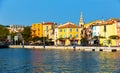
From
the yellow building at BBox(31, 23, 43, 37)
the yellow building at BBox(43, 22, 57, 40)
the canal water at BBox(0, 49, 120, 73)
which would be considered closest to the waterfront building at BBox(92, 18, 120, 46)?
the yellow building at BBox(43, 22, 57, 40)

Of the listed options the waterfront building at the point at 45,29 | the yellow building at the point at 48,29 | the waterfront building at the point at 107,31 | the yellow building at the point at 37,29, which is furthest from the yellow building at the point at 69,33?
the yellow building at the point at 37,29

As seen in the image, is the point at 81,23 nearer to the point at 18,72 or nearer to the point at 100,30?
the point at 100,30

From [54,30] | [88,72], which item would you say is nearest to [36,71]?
[88,72]

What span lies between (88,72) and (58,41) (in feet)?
247

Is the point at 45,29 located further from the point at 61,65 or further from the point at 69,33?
the point at 61,65

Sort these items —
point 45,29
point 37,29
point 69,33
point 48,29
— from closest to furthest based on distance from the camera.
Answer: point 69,33 < point 48,29 < point 45,29 < point 37,29

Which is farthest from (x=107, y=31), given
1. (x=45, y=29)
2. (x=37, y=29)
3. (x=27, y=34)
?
(x=27, y=34)

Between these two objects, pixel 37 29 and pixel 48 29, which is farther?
pixel 37 29

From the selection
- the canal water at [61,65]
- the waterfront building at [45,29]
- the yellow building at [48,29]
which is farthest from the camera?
the waterfront building at [45,29]

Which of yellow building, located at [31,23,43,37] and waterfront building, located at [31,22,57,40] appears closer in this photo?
waterfront building, located at [31,22,57,40]

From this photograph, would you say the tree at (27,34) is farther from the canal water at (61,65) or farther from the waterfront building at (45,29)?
the canal water at (61,65)

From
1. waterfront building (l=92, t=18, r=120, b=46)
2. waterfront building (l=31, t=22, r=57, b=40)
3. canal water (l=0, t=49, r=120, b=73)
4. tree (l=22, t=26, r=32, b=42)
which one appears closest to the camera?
canal water (l=0, t=49, r=120, b=73)

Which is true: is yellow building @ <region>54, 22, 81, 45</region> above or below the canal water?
above

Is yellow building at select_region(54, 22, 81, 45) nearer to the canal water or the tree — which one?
the tree
